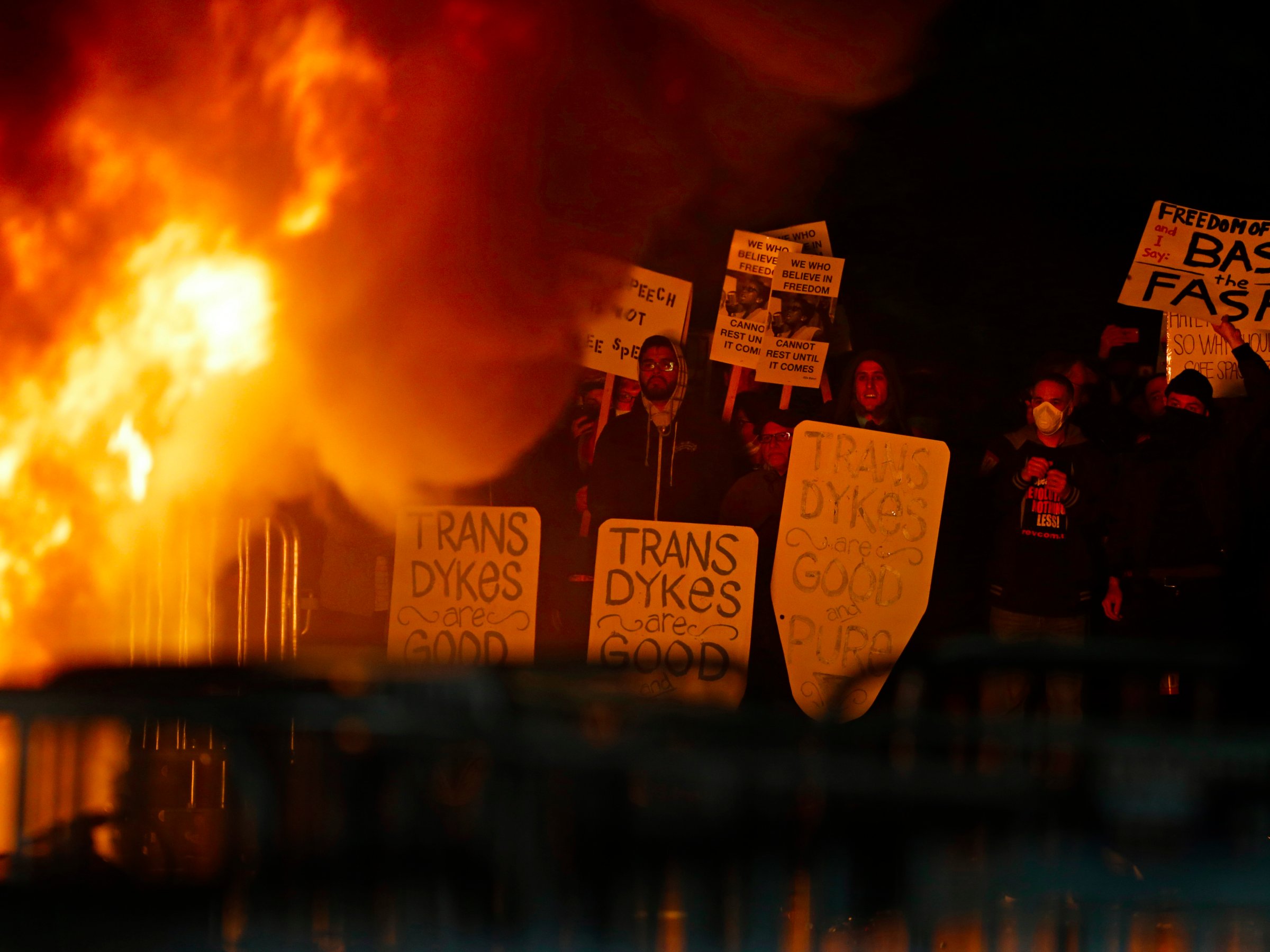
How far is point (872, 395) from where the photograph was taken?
5.89 meters

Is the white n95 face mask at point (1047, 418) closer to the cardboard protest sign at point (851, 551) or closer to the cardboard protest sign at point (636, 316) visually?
the cardboard protest sign at point (851, 551)

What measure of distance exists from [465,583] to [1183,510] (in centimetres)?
317

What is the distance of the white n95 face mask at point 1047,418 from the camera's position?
19.0 ft

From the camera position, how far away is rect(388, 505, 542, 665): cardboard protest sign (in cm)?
609

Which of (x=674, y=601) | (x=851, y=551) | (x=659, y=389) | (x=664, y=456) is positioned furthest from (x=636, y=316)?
(x=851, y=551)

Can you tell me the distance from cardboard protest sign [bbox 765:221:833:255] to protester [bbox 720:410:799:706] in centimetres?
74

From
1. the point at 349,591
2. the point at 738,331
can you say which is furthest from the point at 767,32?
the point at 349,591

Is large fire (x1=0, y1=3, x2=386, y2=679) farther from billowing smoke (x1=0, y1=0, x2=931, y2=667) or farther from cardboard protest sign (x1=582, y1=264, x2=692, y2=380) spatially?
cardboard protest sign (x1=582, y1=264, x2=692, y2=380)

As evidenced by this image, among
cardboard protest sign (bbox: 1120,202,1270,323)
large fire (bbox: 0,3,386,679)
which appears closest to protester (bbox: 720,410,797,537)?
cardboard protest sign (bbox: 1120,202,1270,323)

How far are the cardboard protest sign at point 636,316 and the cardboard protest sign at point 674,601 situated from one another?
75 cm

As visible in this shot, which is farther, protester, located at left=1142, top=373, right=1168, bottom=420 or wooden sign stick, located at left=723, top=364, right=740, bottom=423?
wooden sign stick, located at left=723, top=364, right=740, bottom=423

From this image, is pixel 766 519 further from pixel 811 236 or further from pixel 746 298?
pixel 811 236

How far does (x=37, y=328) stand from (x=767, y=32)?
141 inches

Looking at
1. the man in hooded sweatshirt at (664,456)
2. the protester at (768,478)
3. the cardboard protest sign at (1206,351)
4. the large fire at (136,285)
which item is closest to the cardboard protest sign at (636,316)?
the man in hooded sweatshirt at (664,456)
